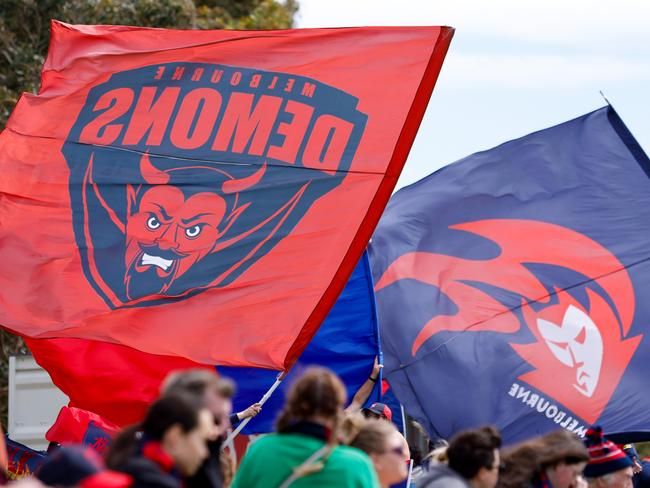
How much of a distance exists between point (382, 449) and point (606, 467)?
2209 millimetres

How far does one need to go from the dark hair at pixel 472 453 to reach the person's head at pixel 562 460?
52cm

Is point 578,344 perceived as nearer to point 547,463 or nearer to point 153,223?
point 153,223

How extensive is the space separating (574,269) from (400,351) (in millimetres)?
1397

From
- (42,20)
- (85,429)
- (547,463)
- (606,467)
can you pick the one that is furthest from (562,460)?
(42,20)

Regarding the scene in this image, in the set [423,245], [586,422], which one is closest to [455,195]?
[423,245]

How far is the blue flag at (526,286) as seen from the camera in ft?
30.0

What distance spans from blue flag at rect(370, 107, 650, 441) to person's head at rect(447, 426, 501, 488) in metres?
3.29

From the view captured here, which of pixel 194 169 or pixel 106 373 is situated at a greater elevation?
pixel 194 169

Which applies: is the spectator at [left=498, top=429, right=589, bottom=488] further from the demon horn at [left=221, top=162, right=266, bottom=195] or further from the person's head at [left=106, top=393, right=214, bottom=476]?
the demon horn at [left=221, top=162, right=266, bottom=195]

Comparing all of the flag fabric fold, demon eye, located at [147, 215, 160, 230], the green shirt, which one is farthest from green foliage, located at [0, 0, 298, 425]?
the green shirt

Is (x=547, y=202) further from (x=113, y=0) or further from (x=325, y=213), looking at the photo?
(x=113, y=0)

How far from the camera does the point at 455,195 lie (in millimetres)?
10227

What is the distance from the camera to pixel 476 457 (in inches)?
227

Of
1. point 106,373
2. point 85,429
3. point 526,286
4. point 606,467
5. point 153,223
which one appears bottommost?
point 85,429
